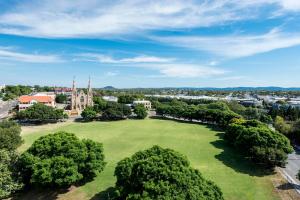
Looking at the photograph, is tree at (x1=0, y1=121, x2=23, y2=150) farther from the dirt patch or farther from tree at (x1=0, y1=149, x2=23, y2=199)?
the dirt patch

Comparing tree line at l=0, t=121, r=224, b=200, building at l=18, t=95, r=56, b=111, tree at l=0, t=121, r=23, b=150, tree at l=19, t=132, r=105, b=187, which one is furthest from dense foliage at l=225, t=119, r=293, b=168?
building at l=18, t=95, r=56, b=111

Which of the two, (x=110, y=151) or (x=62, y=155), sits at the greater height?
(x=62, y=155)

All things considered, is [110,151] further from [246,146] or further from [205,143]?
[246,146]

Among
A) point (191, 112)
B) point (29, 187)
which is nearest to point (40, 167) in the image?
point (29, 187)

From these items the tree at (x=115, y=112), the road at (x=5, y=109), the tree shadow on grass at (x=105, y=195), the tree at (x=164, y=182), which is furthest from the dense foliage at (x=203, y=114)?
the road at (x=5, y=109)

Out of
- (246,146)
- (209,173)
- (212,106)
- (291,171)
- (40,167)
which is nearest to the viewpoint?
(40,167)

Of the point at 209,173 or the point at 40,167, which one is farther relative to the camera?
the point at 209,173
